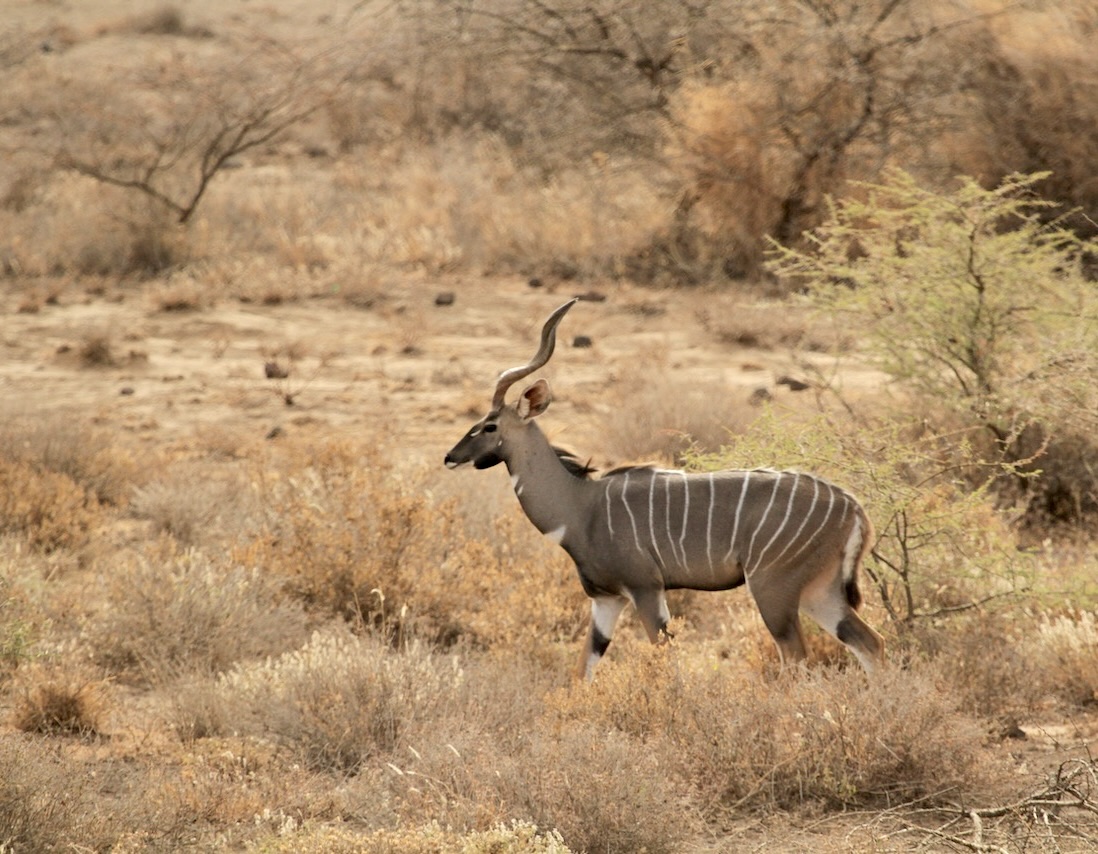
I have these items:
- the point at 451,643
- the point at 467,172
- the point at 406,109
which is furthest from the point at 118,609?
the point at 406,109

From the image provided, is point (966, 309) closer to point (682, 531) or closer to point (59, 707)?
point (682, 531)

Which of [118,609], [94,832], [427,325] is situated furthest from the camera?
[427,325]

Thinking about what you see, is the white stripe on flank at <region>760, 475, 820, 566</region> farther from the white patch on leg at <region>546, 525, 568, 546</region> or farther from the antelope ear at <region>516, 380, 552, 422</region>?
the antelope ear at <region>516, 380, 552, 422</region>

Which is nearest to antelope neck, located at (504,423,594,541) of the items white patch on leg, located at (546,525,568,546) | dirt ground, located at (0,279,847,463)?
white patch on leg, located at (546,525,568,546)

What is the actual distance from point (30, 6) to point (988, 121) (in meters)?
30.7

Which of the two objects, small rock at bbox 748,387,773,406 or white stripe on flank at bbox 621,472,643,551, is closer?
white stripe on flank at bbox 621,472,643,551

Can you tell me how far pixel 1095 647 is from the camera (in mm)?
6309

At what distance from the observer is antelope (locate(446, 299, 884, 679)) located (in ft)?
18.9

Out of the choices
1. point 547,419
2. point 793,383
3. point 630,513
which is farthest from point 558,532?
point 793,383

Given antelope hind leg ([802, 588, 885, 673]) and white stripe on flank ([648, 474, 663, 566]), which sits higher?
white stripe on flank ([648, 474, 663, 566])

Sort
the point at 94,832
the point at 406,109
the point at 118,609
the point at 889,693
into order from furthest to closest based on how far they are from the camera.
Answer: the point at 406,109 < the point at 118,609 < the point at 889,693 < the point at 94,832

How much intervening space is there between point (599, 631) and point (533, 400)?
1040 millimetres

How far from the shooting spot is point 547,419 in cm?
1145

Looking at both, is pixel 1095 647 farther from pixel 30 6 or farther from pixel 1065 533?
pixel 30 6
